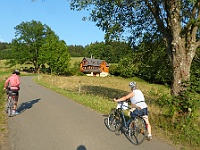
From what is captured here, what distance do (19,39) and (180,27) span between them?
67080 mm

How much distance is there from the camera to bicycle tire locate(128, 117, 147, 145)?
606 cm

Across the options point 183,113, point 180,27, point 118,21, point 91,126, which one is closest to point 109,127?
point 91,126

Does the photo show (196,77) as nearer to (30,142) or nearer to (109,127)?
(109,127)

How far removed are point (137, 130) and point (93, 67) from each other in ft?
251

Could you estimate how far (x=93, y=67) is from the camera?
82375 millimetres

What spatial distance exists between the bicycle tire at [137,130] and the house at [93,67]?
7220 centimetres

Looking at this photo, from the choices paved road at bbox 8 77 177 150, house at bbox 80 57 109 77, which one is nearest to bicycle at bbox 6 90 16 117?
paved road at bbox 8 77 177 150

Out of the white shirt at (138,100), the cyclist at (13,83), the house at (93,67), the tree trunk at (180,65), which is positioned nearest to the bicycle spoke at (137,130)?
the white shirt at (138,100)

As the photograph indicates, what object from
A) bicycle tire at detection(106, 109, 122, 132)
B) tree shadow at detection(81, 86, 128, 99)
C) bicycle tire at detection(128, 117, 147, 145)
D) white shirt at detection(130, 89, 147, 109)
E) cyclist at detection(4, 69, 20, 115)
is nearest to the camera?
bicycle tire at detection(128, 117, 147, 145)

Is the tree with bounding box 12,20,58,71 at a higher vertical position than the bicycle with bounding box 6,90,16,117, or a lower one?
higher

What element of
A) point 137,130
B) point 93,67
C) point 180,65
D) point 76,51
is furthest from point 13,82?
point 76,51

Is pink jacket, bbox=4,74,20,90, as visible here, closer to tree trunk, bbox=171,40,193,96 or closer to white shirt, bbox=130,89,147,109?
white shirt, bbox=130,89,147,109

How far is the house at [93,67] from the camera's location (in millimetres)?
79750

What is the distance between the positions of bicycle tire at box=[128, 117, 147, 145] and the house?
7220cm
